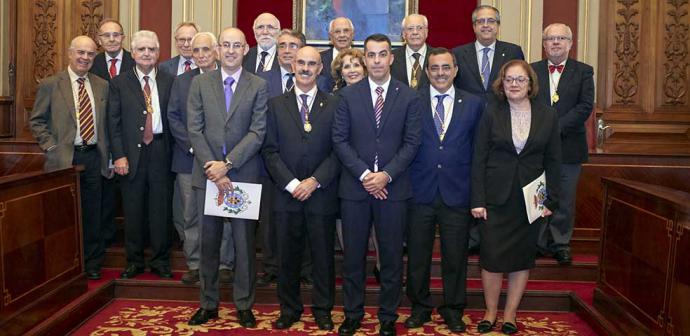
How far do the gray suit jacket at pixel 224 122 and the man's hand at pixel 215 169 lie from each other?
2.1 inches

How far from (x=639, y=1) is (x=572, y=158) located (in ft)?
10.4

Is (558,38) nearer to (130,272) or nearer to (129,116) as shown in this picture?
(129,116)

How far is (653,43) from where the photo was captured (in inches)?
281

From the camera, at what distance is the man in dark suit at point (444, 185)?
3.96 metres

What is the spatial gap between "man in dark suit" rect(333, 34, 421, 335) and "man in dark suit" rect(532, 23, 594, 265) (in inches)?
51.4

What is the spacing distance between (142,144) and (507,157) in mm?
2327

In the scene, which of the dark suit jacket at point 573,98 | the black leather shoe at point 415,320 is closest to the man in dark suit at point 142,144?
the black leather shoe at point 415,320

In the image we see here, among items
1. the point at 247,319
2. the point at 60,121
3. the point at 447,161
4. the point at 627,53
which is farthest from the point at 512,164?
the point at 627,53

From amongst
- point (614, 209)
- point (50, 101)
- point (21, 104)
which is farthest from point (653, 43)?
point (21, 104)

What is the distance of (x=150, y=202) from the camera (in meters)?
4.74

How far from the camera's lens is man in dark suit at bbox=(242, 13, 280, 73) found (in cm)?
489

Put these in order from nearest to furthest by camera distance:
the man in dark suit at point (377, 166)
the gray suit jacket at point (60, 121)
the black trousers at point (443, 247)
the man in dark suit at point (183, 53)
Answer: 1. the man in dark suit at point (377, 166)
2. the black trousers at point (443, 247)
3. the gray suit jacket at point (60, 121)
4. the man in dark suit at point (183, 53)

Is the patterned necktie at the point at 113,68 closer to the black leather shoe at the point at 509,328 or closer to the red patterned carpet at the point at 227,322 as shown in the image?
the red patterned carpet at the point at 227,322

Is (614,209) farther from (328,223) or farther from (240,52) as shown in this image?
(240,52)
